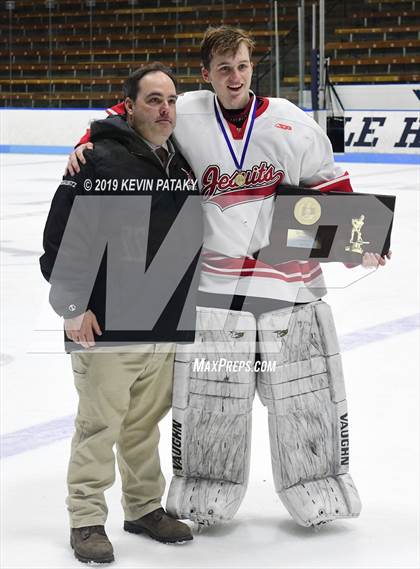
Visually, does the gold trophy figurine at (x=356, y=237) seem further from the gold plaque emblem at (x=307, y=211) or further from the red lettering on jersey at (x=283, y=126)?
the red lettering on jersey at (x=283, y=126)

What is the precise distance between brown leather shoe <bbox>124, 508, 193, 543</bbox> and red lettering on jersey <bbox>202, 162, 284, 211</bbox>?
69 cm

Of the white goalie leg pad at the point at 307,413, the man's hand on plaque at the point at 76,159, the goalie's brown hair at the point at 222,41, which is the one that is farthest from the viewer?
the white goalie leg pad at the point at 307,413

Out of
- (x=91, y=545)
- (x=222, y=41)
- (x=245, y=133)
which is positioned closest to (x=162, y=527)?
(x=91, y=545)

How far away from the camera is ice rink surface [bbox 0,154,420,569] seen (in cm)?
219

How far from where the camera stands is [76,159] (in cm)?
207

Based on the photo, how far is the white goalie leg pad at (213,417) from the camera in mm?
2252

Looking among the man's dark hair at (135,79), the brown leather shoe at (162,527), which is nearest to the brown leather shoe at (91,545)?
the brown leather shoe at (162,527)

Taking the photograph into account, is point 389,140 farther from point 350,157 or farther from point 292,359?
point 292,359

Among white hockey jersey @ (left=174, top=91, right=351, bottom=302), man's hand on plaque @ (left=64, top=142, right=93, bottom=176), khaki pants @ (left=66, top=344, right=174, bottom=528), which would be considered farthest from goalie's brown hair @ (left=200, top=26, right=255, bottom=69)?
khaki pants @ (left=66, top=344, right=174, bottom=528)

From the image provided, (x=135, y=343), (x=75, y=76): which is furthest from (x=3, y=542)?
(x=75, y=76)

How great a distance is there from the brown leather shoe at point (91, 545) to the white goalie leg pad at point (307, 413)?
42 cm

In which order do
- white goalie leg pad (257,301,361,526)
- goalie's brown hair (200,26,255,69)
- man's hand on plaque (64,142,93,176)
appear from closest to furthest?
man's hand on plaque (64,142,93,176) → goalie's brown hair (200,26,255,69) → white goalie leg pad (257,301,361,526)

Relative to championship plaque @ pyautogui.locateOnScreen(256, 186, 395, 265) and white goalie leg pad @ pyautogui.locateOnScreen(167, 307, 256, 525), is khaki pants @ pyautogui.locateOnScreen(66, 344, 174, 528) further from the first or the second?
championship plaque @ pyautogui.locateOnScreen(256, 186, 395, 265)

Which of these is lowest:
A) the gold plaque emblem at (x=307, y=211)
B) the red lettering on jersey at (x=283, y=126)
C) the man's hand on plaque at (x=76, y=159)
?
the gold plaque emblem at (x=307, y=211)
